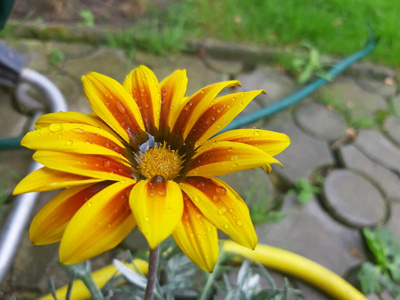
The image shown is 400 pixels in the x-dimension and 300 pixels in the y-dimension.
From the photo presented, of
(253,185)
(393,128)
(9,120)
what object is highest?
(393,128)

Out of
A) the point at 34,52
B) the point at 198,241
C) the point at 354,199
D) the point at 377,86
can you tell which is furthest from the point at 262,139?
the point at 377,86

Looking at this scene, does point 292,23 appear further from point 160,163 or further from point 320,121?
point 160,163

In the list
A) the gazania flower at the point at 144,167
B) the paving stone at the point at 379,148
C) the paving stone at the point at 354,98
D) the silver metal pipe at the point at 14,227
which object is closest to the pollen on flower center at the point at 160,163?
the gazania flower at the point at 144,167

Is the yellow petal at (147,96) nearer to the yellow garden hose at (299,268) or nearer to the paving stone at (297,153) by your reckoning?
the yellow garden hose at (299,268)

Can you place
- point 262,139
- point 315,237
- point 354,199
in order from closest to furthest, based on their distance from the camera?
point 262,139 < point 315,237 < point 354,199

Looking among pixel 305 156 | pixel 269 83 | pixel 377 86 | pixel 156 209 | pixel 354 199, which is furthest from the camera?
pixel 377 86

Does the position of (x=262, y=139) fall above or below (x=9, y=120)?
above

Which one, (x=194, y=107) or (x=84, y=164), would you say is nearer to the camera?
(x=84, y=164)

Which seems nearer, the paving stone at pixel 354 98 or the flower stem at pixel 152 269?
the flower stem at pixel 152 269
